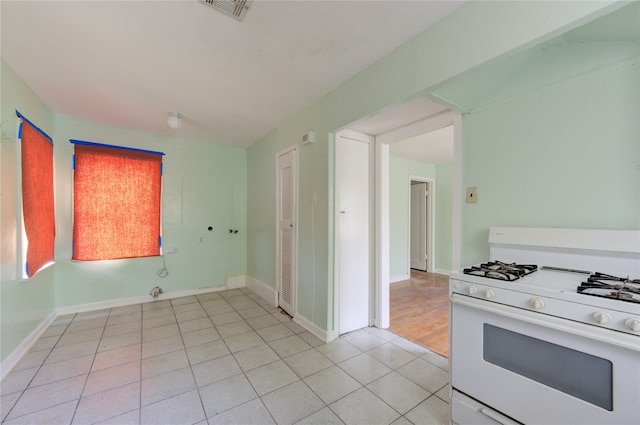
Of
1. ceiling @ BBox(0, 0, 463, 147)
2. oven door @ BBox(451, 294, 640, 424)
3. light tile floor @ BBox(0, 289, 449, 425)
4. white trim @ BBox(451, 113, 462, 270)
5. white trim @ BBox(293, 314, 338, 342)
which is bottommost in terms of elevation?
light tile floor @ BBox(0, 289, 449, 425)

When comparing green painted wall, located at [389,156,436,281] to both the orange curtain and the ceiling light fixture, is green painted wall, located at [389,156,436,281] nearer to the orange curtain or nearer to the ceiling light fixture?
the ceiling light fixture

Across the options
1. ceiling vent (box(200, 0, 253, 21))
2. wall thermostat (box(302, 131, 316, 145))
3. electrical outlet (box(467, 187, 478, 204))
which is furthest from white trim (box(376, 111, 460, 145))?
ceiling vent (box(200, 0, 253, 21))

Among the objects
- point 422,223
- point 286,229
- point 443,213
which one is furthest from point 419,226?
point 286,229

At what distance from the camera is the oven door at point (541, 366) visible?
3.27 ft

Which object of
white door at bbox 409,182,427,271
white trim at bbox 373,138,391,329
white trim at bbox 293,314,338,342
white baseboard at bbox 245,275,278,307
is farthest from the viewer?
white door at bbox 409,182,427,271

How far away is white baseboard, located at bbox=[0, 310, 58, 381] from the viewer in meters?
1.96

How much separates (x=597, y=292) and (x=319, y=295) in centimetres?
204

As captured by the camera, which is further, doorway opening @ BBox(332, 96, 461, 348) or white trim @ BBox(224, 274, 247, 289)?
white trim @ BBox(224, 274, 247, 289)

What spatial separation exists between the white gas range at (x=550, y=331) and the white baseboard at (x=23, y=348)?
10.8ft

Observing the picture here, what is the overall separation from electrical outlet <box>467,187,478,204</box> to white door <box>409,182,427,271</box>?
388cm

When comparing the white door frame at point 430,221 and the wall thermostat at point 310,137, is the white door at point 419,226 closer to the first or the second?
the white door frame at point 430,221

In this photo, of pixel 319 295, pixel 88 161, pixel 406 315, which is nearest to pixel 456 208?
pixel 319 295

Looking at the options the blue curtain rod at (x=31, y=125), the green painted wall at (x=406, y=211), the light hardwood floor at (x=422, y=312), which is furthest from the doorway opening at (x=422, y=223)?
the blue curtain rod at (x=31, y=125)

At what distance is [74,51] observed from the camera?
186cm
